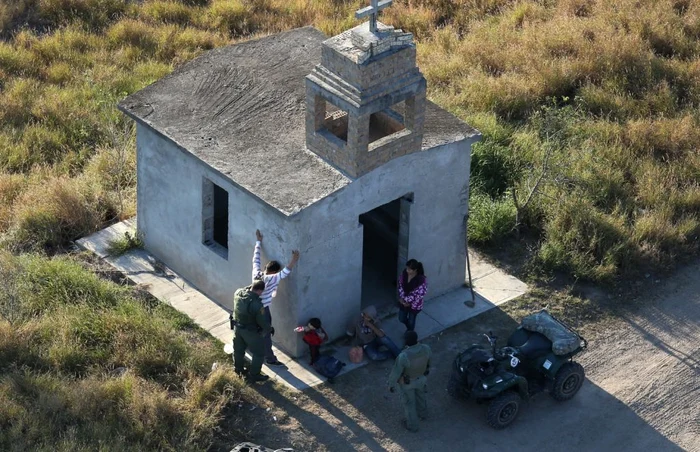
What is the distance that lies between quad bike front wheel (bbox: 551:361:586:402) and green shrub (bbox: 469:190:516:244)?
3304 mm

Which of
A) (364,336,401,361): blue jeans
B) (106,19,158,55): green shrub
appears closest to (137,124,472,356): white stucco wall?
(364,336,401,361): blue jeans

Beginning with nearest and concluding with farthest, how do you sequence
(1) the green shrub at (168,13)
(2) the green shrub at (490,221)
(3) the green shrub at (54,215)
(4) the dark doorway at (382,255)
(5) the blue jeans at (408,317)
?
1. (5) the blue jeans at (408,317)
2. (4) the dark doorway at (382,255)
3. (3) the green shrub at (54,215)
4. (2) the green shrub at (490,221)
5. (1) the green shrub at (168,13)

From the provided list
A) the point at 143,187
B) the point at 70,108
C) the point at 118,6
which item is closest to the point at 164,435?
the point at 143,187

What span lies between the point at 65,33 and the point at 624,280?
12172 mm

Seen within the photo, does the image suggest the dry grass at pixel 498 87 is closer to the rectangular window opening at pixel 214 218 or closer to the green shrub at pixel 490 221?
the green shrub at pixel 490 221

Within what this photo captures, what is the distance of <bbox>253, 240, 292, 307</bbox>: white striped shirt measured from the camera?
12414 mm

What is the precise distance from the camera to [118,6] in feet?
74.9

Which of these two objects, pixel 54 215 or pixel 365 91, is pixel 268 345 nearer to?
pixel 365 91

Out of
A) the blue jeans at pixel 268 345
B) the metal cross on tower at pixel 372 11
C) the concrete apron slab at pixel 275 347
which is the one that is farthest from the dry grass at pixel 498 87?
the metal cross on tower at pixel 372 11

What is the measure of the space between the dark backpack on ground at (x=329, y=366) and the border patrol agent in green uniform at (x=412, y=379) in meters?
0.85

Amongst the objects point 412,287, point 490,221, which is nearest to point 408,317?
point 412,287

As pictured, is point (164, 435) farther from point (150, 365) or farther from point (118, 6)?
point (118, 6)

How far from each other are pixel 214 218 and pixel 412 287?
127 inches

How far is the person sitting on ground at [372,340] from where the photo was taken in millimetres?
13133
